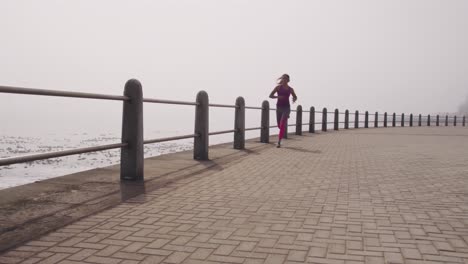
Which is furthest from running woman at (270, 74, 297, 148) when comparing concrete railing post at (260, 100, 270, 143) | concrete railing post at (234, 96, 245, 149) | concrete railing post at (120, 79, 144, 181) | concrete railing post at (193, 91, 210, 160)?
concrete railing post at (120, 79, 144, 181)

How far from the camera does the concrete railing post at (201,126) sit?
8375 millimetres

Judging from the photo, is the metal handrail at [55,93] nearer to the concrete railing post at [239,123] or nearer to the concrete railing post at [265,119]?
the concrete railing post at [239,123]

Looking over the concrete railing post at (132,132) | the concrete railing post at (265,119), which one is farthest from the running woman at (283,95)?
the concrete railing post at (132,132)

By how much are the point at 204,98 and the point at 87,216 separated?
455 centimetres

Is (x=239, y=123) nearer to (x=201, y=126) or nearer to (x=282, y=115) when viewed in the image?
(x=282, y=115)

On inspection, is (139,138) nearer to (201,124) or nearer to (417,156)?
(201,124)

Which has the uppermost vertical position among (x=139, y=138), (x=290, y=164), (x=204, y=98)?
(x=204, y=98)

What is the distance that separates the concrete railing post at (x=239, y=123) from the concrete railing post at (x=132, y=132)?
500 centimetres

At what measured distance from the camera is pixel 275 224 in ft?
13.1

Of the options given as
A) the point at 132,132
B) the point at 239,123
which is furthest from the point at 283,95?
the point at 132,132

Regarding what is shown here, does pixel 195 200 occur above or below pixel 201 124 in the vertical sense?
below

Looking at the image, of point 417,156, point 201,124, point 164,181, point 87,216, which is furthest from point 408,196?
point 417,156

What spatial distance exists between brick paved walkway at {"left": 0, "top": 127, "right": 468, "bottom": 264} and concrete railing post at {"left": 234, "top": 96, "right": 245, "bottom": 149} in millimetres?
4056

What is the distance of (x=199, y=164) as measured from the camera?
7.91 metres
